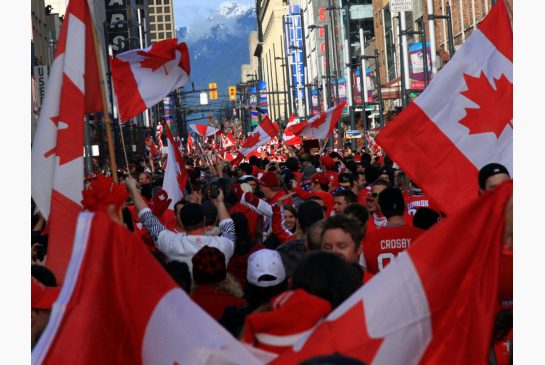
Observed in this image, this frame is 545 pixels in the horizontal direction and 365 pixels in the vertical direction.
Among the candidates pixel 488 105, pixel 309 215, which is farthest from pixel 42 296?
pixel 488 105

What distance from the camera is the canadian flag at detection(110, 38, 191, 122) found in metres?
12.0

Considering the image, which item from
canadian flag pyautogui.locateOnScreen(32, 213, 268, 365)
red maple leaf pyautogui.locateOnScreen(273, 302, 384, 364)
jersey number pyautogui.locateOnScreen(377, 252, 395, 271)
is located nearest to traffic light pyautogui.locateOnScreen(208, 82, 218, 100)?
jersey number pyautogui.locateOnScreen(377, 252, 395, 271)

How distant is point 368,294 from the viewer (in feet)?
14.5

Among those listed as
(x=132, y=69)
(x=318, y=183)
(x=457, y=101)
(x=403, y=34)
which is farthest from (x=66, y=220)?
(x=403, y=34)

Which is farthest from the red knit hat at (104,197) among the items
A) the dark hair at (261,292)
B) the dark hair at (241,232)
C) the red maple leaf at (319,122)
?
the red maple leaf at (319,122)

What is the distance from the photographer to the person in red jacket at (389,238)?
799 centimetres

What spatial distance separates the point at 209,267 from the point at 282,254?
1.39 metres

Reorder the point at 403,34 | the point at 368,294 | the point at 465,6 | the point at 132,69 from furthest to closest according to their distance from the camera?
the point at 465,6, the point at 403,34, the point at 132,69, the point at 368,294

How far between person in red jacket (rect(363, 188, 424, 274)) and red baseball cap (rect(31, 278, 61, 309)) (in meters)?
2.79

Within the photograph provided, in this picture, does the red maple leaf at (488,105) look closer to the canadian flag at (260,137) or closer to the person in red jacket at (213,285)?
the person in red jacket at (213,285)

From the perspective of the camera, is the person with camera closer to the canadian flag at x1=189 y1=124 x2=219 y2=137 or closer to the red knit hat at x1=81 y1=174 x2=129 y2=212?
the red knit hat at x1=81 y1=174 x2=129 y2=212

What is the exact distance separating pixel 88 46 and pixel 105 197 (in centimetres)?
324

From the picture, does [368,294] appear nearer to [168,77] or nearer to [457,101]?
[457,101]

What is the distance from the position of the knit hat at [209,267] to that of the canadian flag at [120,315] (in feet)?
6.09
